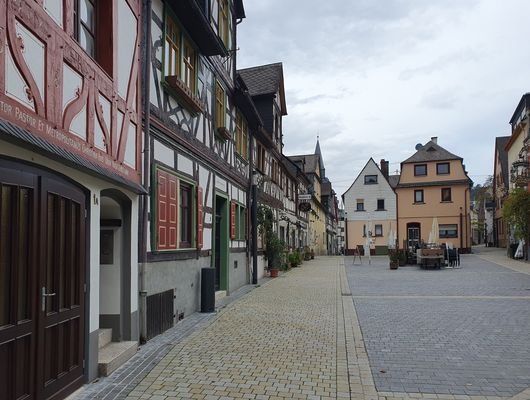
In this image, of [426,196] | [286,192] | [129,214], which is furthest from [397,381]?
[426,196]

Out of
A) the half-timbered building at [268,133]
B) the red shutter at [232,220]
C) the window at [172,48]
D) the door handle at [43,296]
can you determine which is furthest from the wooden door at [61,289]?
the half-timbered building at [268,133]

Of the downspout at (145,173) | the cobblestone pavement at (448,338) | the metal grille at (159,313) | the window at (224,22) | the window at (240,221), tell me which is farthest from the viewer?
the window at (240,221)

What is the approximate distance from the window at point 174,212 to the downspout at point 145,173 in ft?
1.61

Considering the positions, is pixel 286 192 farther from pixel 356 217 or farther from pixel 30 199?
pixel 30 199

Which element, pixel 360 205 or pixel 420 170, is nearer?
pixel 420 170

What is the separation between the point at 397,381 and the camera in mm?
5734

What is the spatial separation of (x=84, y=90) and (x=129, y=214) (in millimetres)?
2105

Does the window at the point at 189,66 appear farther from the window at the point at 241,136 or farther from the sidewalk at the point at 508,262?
the sidewalk at the point at 508,262

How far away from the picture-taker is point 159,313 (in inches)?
323

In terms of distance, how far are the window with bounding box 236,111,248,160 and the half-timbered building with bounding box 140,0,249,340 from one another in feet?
1.76

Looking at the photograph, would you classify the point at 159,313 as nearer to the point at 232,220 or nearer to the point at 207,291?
→ the point at 207,291

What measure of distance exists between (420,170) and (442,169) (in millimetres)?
1780

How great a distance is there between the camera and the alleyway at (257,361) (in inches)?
208

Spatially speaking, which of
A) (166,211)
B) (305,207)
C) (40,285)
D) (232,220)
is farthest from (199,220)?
(305,207)
